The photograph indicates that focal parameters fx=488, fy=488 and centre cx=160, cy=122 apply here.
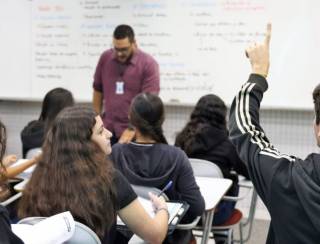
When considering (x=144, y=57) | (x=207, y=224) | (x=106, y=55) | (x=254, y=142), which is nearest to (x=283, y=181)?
(x=254, y=142)

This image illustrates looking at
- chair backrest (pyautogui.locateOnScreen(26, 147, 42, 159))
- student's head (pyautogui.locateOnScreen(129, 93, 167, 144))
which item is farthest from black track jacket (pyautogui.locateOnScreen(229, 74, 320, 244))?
chair backrest (pyautogui.locateOnScreen(26, 147, 42, 159))

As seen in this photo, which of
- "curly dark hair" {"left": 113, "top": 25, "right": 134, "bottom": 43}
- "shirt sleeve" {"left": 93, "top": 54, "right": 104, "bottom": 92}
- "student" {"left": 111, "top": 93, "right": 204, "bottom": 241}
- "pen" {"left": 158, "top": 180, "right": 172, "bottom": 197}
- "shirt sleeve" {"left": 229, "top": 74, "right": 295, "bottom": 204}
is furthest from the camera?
"shirt sleeve" {"left": 93, "top": 54, "right": 104, "bottom": 92}

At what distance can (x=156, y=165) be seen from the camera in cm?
225

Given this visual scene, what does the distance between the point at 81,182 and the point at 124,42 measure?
2154mm

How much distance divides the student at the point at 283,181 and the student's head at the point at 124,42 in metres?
2.39

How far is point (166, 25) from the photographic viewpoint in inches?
158

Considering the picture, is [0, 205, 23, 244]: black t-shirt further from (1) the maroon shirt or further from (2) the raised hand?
(1) the maroon shirt

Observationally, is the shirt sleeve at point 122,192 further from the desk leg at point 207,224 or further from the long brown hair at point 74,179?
the desk leg at point 207,224

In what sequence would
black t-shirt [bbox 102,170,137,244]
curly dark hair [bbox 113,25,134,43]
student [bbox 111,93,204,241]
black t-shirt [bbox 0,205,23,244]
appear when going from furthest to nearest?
curly dark hair [bbox 113,25,134,43] < student [bbox 111,93,204,241] < black t-shirt [bbox 102,170,137,244] < black t-shirt [bbox 0,205,23,244]

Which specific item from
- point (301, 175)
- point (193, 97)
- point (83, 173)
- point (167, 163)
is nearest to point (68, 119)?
point (83, 173)

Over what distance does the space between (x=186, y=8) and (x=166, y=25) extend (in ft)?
0.70

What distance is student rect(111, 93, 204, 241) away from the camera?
224 cm

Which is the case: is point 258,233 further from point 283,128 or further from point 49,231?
point 49,231

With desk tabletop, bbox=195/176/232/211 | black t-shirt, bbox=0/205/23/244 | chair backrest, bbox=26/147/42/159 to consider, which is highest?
black t-shirt, bbox=0/205/23/244
